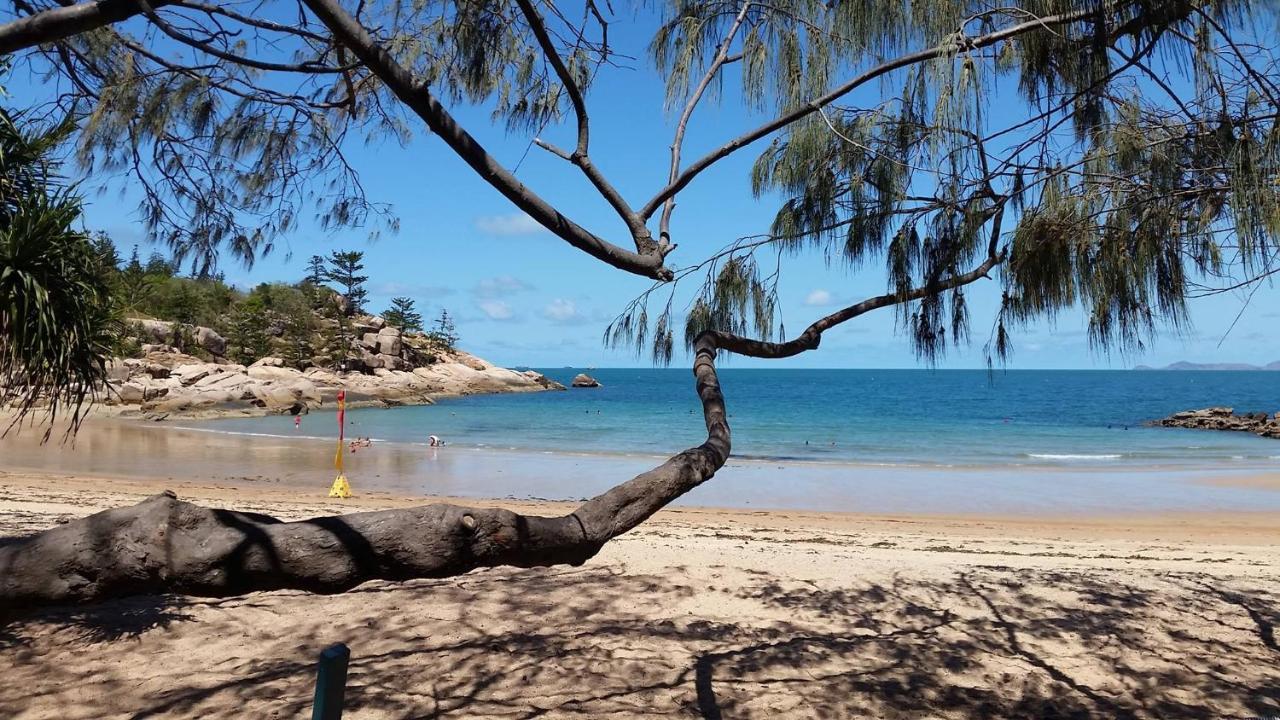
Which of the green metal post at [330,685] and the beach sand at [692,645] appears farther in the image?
the beach sand at [692,645]

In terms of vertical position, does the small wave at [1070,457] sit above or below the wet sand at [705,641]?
below

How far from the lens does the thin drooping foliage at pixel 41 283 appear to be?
4.05m

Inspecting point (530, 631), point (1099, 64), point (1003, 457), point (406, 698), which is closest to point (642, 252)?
point (1099, 64)

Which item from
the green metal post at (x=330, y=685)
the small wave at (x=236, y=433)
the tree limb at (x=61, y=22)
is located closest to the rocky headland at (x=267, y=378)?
the small wave at (x=236, y=433)

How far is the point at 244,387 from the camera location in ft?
116

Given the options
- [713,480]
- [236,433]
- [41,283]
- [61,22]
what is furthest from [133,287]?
[236,433]

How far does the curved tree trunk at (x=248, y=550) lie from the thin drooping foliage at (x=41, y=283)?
3097 millimetres

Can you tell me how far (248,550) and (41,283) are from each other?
369cm

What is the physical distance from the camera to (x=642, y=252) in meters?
2.41

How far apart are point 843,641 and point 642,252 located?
109 inches

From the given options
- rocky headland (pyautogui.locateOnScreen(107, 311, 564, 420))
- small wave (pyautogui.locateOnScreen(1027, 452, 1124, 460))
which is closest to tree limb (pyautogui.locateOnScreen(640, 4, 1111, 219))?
small wave (pyautogui.locateOnScreen(1027, 452, 1124, 460))

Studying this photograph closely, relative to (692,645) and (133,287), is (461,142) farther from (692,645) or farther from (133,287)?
(133,287)

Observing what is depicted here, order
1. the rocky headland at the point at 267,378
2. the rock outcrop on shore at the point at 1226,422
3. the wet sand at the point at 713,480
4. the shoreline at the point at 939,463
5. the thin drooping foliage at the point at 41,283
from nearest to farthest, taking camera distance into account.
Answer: the thin drooping foliage at the point at 41,283, the wet sand at the point at 713,480, the shoreline at the point at 939,463, the rock outcrop on shore at the point at 1226,422, the rocky headland at the point at 267,378

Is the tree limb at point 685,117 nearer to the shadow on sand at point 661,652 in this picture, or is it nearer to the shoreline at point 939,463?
the shadow on sand at point 661,652
